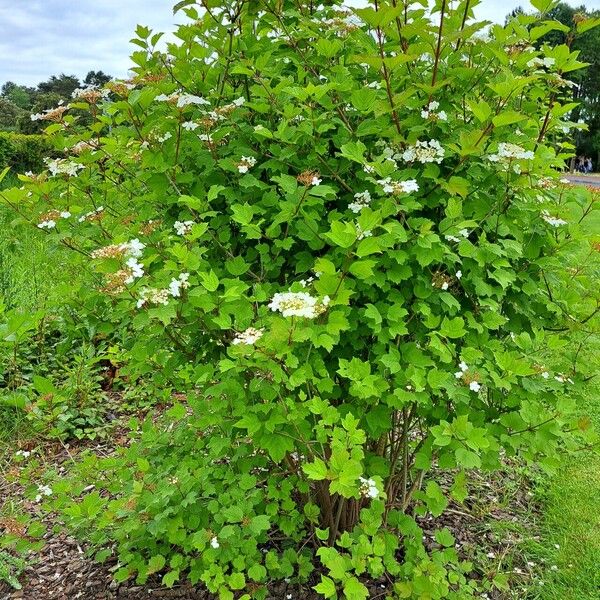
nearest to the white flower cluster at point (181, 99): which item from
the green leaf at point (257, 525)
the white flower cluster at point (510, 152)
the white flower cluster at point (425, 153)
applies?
the white flower cluster at point (425, 153)

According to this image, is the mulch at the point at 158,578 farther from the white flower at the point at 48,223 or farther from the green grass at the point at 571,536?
the white flower at the point at 48,223

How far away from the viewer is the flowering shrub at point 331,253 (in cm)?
148

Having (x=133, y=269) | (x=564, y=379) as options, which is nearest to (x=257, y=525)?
(x=133, y=269)

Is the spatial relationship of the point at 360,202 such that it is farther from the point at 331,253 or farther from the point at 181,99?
the point at 181,99

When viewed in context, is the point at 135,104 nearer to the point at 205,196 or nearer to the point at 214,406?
the point at 205,196

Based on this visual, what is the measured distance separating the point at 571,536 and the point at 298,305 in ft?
6.24

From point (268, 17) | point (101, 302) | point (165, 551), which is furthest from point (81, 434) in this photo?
point (268, 17)

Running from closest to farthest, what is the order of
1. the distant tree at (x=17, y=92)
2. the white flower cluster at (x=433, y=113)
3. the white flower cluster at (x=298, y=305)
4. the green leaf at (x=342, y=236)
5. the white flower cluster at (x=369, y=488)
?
the white flower cluster at (x=298, y=305) → the green leaf at (x=342, y=236) → the white flower cluster at (x=369, y=488) → the white flower cluster at (x=433, y=113) → the distant tree at (x=17, y=92)

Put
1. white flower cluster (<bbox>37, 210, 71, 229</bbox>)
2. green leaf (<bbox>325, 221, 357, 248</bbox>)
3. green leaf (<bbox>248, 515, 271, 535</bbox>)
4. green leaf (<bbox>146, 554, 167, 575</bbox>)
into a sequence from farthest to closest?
green leaf (<bbox>146, 554, 167, 575</bbox>) < white flower cluster (<bbox>37, 210, 71, 229</bbox>) < green leaf (<bbox>248, 515, 271, 535</bbox>) < green leaf (<bbox>325, 221, 357, 248</bbox>)

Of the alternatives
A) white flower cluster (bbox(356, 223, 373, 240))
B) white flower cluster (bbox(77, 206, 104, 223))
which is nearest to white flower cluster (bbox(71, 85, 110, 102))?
white flower cluster (bbox(77, 206, 104, 223))

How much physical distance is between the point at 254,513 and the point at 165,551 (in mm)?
453

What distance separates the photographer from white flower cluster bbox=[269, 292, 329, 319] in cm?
121

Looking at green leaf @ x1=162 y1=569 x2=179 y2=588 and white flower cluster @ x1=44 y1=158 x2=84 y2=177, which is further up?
white flower cluster @ x1=44 y1=158 x2=84 y2=177

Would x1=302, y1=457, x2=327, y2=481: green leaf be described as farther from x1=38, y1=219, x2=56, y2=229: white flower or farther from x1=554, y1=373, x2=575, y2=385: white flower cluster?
x1=38, y1=219, x2=56, y2=229: white flower
